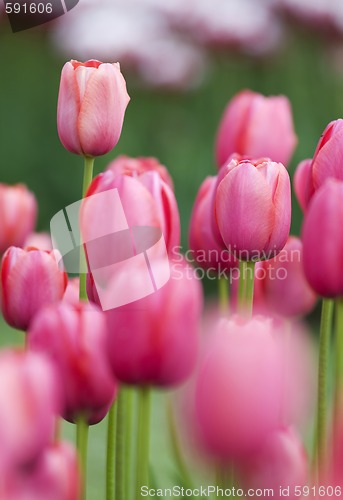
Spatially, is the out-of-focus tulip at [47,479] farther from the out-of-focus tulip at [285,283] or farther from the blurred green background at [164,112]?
the blurred green background at [164,112]

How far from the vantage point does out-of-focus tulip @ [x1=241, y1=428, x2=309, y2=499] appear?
0.81 ft


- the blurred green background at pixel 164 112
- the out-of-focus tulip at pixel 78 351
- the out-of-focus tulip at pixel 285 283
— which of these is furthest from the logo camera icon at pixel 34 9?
the blurred green background at pixel 164 112

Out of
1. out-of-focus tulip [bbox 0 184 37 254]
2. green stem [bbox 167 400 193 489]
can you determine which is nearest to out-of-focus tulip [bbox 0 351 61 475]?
green stem [bbox 167 400 193 489]

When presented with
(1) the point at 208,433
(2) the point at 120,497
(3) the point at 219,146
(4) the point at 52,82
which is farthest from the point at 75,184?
(1) the point at 208,433

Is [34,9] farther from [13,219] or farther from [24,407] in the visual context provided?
[24,407]

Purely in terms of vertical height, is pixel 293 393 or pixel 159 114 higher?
pixel 293 393

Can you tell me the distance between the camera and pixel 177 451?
502 mm

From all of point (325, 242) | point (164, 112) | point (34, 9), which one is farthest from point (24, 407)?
point (164, 112)

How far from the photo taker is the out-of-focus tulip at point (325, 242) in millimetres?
301

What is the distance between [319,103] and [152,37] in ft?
1.15

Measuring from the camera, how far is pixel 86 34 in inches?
61.7

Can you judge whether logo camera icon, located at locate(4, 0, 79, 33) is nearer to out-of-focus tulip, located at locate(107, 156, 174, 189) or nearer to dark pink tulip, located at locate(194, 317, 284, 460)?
out-of-focus tulip, located at locate(107, 156, 174, 189)

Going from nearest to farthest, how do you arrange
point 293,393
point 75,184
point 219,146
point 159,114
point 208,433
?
point 208,433, point 293,393, point 219,146, point 75,184, point 159,114

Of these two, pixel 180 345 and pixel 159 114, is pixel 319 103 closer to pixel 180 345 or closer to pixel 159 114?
pixel 159 114
